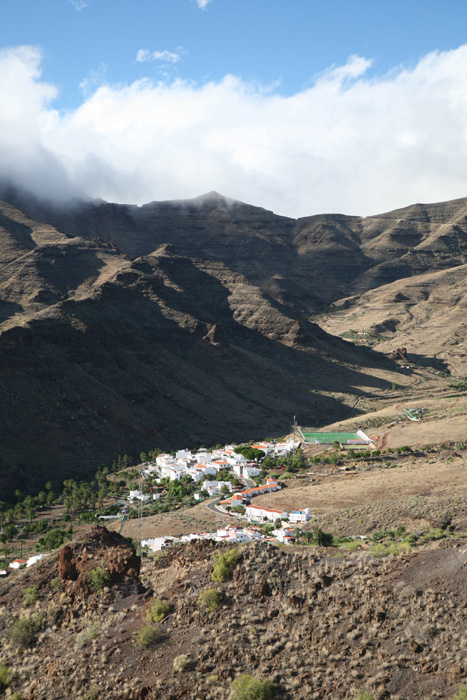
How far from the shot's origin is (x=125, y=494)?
6381 centimetres

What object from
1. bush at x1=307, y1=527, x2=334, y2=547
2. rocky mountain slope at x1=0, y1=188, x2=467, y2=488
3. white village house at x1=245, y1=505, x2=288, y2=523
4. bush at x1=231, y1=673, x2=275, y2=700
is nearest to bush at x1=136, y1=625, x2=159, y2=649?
bush at x1=231, y1=673, x2=275, y2=700

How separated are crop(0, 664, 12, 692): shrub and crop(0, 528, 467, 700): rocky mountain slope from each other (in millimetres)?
78

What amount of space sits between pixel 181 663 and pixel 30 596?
7.96 metres

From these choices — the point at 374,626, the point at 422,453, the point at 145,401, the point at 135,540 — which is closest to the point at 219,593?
the point at 374,626

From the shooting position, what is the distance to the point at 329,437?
80.7 m

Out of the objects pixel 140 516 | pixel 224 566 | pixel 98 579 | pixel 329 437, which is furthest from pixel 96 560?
pixel 329 437

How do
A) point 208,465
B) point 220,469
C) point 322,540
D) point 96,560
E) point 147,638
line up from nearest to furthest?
point 147,638, point 96,560, point 322,540, point 220,469, point 208,465

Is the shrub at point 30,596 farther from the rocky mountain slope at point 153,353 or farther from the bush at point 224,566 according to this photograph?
the rocky mountain slope at point 153,353

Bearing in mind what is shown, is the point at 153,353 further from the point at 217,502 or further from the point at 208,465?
the point at 217,502

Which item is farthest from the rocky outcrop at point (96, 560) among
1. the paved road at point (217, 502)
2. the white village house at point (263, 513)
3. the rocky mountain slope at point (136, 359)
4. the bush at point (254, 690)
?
the rocky mountain slope at point (136, 359)

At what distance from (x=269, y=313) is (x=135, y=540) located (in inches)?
4190

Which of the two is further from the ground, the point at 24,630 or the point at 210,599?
the point at 210,599

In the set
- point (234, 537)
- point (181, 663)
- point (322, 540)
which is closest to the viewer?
point (181, 663)

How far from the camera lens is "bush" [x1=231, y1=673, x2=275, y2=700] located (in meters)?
13.4
